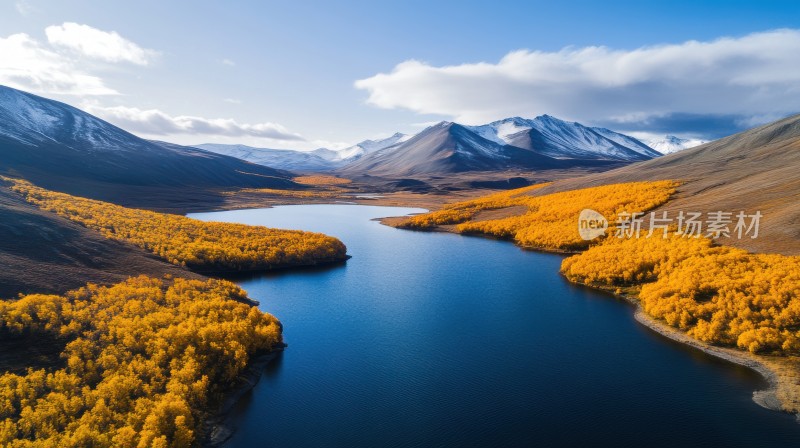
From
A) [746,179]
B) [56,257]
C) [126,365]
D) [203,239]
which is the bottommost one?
[126,365]

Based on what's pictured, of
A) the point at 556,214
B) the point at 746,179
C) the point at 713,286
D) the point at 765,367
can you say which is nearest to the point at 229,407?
the point at 765,367

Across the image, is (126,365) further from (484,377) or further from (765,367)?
(765,367)

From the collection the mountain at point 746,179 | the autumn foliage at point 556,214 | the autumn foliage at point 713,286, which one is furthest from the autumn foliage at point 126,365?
the mountain at point 746,179

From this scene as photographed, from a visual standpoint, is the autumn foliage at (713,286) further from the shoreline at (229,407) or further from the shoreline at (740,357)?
the shoreline at (229,407)

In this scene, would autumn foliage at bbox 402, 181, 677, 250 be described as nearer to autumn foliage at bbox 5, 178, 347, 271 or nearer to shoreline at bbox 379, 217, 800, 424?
shoreline at bbox 379, 217, 800, 424

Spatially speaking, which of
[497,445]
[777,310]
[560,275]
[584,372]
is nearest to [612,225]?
[560,275]
